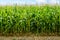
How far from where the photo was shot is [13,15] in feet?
22.5

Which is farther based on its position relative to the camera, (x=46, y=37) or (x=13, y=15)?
(x=13, y=15)

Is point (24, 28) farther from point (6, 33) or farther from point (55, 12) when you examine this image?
point (55, 12)

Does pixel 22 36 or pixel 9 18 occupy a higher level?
pixel 9 18

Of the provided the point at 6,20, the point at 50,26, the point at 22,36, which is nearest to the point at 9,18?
the point at 6,20

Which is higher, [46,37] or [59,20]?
[59,20]

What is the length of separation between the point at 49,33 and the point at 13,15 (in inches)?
42.8

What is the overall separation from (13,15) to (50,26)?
3.42 ft

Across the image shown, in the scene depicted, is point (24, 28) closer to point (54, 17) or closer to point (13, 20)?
point (13, 20)

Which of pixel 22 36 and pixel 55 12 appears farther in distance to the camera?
pixel 55 12

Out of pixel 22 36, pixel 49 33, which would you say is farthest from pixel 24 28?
pixel 49 33

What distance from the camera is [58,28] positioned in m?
6.80

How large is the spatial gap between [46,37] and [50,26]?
0.41 metres

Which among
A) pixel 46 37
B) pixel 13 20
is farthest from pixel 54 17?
pixel 13 20

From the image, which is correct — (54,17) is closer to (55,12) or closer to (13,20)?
(55,12)
